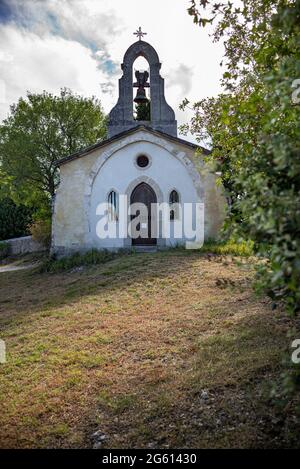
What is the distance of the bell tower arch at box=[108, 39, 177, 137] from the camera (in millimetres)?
16531

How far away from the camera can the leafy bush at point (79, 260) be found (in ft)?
44.3

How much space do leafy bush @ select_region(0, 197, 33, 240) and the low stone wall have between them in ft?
10.5

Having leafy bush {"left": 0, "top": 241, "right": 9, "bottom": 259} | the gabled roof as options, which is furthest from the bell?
leafy bush {"left": 0, "top": 241, "right": 9, "bottom": 259}

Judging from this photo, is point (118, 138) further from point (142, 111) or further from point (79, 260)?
point (142, 111)

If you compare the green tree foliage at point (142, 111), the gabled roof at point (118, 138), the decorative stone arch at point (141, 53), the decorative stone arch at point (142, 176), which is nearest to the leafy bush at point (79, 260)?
the decorative stone arch at point (142, 176)

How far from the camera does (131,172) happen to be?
48.9 feet

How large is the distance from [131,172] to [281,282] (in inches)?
519

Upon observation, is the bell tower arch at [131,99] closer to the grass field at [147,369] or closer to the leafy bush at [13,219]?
the grass field at [147,369]

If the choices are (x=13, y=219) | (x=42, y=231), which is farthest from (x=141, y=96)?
(x=13, y=219)

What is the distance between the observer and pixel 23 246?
24531 mm

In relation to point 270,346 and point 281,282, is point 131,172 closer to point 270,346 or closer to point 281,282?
point 270,346

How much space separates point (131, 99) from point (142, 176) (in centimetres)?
446

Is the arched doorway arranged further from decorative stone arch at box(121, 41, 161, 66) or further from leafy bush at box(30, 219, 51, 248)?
leafy bush at box(30, 219, 51, 248)

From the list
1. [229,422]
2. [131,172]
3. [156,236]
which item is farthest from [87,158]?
[229,422]
